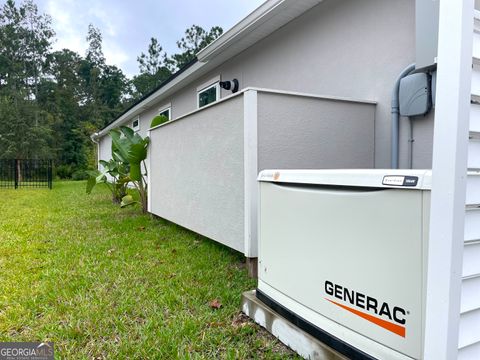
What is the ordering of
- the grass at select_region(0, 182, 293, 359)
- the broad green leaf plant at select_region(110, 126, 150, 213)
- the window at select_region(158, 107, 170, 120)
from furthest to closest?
1. the window at select_region(158, 107, 170, 120)
2. the broad green leaf plant at select_region(110, 126, 150, 213)
3. the grass at select_region(0, 182, 293, 359)

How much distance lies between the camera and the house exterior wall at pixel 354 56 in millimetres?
3217

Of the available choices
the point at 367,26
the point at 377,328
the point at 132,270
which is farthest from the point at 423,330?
the point at 367,26

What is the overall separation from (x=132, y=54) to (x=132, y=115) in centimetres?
2936

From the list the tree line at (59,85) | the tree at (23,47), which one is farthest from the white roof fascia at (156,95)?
the tree at (23,47)

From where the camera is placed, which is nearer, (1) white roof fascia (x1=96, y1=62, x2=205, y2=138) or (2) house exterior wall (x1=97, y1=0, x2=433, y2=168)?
(2) house exterior wall (x1=97, y1=0, x2=433, y2=168)

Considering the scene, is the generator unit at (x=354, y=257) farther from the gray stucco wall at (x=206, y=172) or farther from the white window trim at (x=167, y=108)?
the white window trim at (x=167, y=108)

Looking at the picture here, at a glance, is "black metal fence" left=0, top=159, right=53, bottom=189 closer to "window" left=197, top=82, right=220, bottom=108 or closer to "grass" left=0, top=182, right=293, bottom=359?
"window" left=197, top=82, right=220, bottom=108

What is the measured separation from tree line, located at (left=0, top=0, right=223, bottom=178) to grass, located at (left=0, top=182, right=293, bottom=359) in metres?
19.3

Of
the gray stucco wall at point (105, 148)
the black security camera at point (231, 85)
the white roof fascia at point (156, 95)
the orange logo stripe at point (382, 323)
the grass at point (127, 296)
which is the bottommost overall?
the grass at point (127, 296)

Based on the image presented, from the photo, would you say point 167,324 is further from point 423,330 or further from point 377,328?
point 423,330

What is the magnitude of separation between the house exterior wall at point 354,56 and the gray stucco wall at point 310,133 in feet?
1.06

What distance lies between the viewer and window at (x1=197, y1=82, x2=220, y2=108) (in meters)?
7.29

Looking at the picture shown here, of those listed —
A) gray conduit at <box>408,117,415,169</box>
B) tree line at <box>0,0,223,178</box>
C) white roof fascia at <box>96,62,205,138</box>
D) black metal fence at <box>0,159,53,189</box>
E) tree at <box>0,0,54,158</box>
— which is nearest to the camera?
gray conduit at <box>408,117,415,169</box>

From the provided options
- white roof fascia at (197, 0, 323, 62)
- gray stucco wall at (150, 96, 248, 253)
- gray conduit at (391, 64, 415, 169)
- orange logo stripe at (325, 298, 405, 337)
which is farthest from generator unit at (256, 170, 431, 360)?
white roof fascia at (197, 0, 323, 62)
